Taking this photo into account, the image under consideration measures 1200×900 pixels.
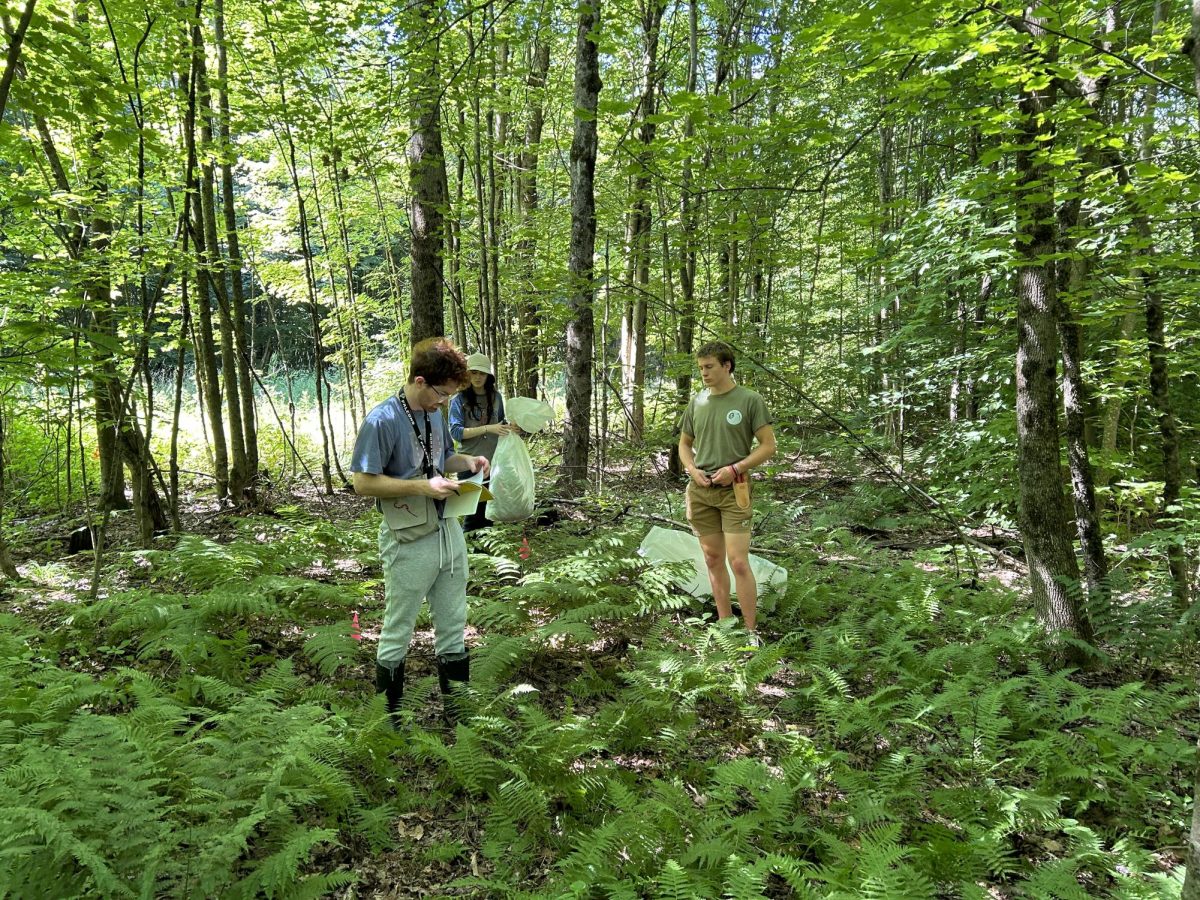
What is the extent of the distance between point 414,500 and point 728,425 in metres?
2.32

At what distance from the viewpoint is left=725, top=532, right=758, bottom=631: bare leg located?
184 inches

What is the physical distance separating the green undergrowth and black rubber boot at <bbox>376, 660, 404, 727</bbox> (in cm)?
13

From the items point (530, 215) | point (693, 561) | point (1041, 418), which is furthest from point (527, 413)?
point (530, 215)

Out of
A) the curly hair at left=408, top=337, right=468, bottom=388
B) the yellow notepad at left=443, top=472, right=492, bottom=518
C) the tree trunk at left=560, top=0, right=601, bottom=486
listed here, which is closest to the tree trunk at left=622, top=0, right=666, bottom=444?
the tree trunk at left=560, top=0, right=601, bottom=486

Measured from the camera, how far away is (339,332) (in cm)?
1372

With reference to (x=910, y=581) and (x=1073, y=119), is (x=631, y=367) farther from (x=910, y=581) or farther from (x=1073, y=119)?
(x=1073, y=119)

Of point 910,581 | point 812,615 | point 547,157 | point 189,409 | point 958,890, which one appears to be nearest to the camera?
point 958,890

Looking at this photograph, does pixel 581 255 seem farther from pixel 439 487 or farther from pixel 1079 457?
pixel 1079 457

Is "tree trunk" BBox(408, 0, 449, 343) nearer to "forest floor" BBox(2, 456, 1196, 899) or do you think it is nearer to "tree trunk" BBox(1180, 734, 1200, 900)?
"forest floor" BBox(2, 456, 1196, 899)

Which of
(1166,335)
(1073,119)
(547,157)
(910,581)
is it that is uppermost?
(547,157)

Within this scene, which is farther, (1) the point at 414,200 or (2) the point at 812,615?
(1) the point at 414,200

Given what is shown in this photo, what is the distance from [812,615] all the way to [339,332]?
1167cm

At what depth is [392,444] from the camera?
341 centimetres

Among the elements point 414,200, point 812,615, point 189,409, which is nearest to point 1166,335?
point 812,615
